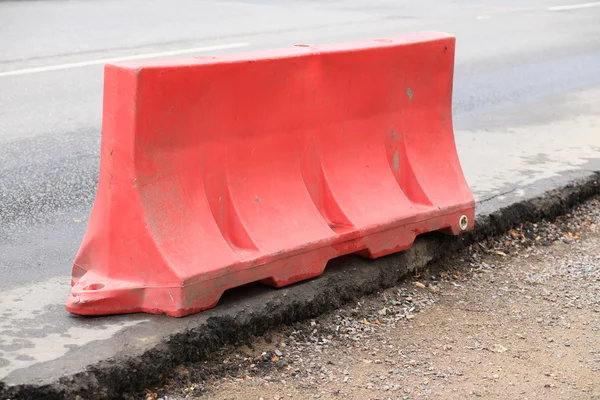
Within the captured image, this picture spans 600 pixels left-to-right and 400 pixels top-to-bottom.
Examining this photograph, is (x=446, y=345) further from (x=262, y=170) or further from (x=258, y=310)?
(x=262, y=170)

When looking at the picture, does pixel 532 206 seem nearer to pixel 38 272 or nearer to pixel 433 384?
pixel 433 384

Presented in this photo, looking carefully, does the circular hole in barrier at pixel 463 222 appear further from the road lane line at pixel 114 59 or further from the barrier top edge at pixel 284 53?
the road lane line at pixel 114 59

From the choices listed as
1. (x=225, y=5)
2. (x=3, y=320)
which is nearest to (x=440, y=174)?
(x=3, y=320)

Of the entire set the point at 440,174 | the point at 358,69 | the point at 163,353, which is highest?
the point at 358,69

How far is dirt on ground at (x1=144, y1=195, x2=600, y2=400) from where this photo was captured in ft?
11.1

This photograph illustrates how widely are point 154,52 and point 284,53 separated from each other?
6.52 metres

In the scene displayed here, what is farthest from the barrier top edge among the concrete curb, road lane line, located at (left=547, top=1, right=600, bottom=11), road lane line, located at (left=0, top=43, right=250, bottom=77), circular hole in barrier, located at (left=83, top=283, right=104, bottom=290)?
road lane line, located at (left=547, top=1, right=600, bottom=11)

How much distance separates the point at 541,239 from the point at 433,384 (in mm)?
1890

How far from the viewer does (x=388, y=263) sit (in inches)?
167

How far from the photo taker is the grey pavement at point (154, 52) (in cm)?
345

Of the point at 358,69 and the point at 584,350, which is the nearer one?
the point at 584,350

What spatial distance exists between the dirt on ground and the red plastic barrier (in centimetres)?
24

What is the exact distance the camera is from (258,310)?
3635 mm

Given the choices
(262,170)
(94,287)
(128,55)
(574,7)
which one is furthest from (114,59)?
(574,7)
